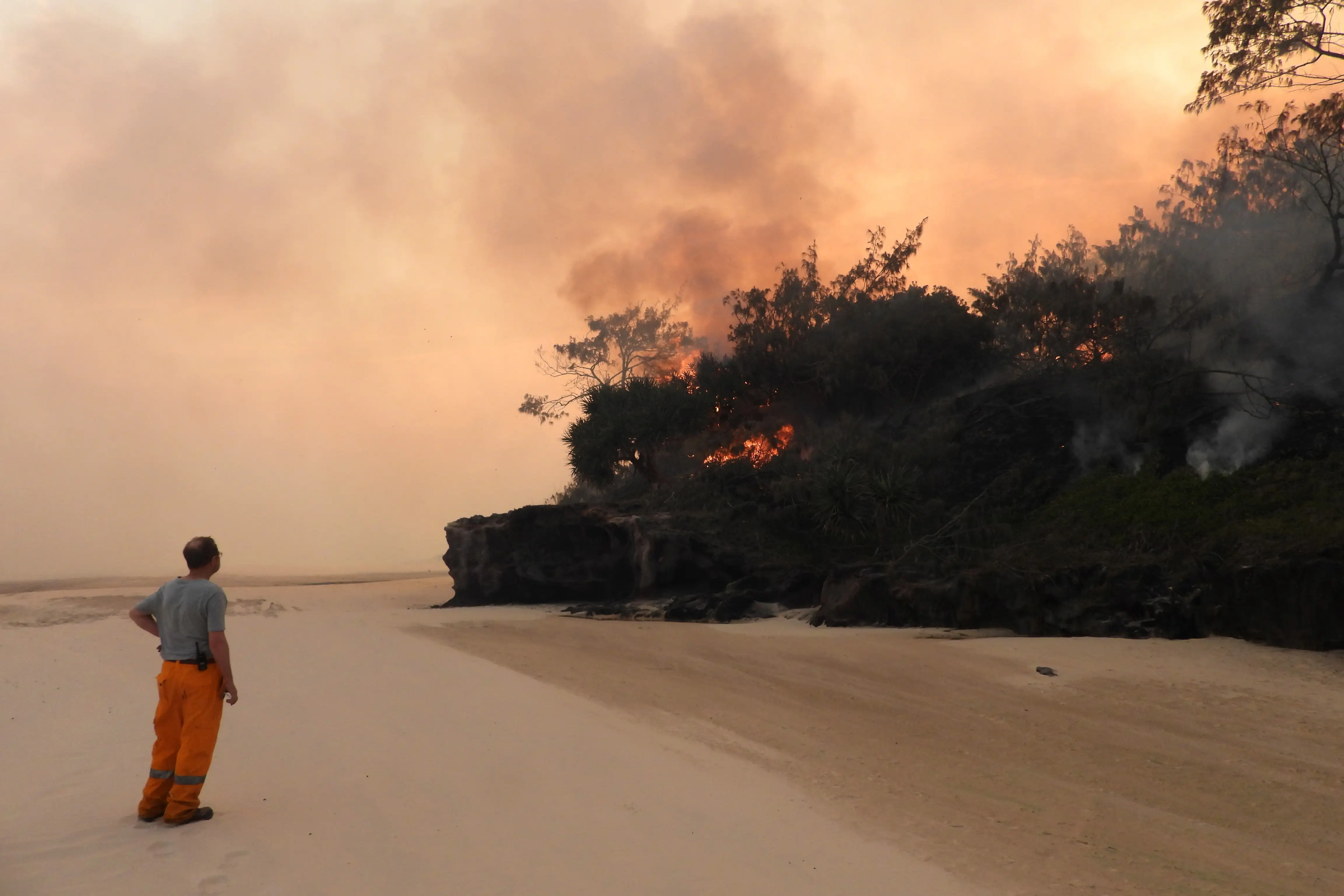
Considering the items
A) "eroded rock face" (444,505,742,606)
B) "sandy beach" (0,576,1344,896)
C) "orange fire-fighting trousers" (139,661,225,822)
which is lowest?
"sandy beach" (0,576,1344,896)

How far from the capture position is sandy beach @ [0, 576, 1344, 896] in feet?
15.3

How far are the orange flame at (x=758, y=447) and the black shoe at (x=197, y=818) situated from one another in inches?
911

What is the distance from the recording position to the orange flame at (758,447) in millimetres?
28750

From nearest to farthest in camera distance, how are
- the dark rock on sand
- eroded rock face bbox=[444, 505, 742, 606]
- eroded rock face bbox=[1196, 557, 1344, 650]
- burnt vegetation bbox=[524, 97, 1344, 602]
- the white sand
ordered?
the white sand → eroded rock face bbox=[1196, 557, 1344, 650] → the dark rock on sand → burnt vegetation bbox=[524, 97, 1344, 602] → eroded rock face bbox=[444, 505, 742, 606]

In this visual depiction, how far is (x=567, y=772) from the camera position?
6.23 metres

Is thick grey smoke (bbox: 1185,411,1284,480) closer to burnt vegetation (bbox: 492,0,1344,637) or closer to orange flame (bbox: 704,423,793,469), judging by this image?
burnt vegetation (bbox: 492,0,1344,637)

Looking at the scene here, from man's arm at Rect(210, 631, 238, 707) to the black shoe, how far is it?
1.99 ft

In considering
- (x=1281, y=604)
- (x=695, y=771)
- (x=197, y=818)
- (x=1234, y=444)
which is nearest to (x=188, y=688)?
(x=197, y=818)

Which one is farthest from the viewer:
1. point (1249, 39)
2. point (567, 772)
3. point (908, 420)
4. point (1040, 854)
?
point (908, 420)

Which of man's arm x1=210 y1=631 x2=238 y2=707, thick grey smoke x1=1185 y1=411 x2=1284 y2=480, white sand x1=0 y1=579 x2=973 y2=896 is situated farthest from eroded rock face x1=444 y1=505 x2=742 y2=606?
man's arm x1=210 y1=631 x2=238 y2=707

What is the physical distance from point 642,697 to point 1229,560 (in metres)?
9.14

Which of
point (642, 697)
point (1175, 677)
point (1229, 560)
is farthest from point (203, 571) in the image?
point (1229, 560)

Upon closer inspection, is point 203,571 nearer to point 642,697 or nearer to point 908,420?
point 642,697

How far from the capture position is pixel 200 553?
5.38 meters
